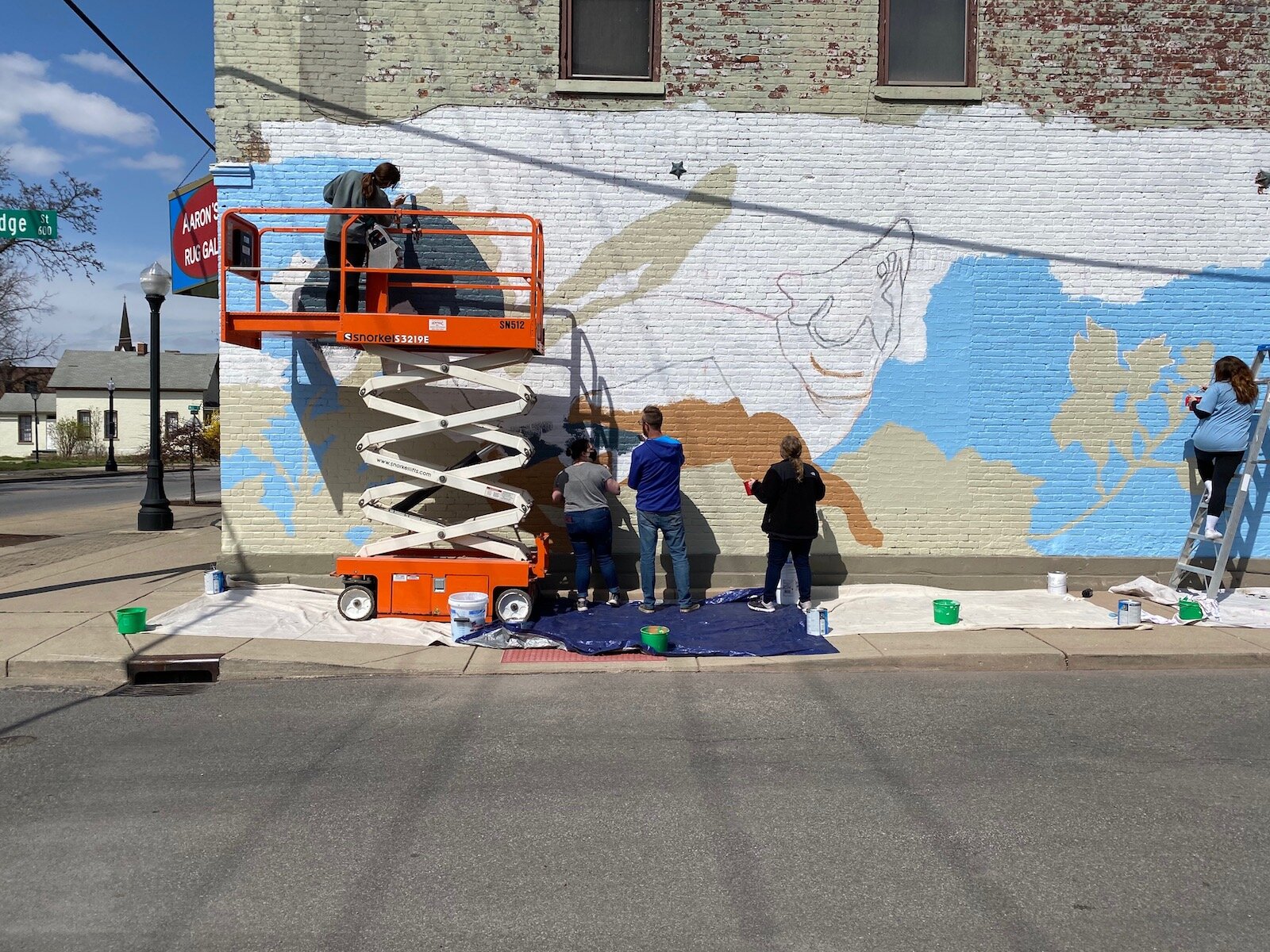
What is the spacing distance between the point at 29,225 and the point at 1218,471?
1186cm

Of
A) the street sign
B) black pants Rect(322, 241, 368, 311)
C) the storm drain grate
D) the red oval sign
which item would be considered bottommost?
the storm drain grate

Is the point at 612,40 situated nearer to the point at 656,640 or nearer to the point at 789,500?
the point at 789,500

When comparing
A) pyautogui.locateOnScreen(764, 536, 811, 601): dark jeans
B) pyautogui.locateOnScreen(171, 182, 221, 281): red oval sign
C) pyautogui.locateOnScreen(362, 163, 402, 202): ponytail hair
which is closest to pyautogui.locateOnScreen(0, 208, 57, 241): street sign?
pyautogui.locateOnScreen(362, 163, 402, 202): ponytail hair

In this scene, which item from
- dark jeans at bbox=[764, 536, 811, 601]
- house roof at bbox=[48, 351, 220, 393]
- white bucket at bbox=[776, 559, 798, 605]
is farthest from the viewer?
house roof at bbox=[48, 351, 220, 393]

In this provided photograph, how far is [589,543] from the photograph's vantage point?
354 inches

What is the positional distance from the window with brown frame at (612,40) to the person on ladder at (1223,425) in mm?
6411

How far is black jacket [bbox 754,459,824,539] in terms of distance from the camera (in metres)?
8.68

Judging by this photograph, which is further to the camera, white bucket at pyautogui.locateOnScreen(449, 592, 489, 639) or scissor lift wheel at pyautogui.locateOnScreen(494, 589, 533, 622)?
scissor lift wheel at pyautogui.locateOnScreen(494, 589, 533, 622)

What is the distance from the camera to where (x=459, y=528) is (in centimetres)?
869

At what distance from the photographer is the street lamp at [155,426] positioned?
46.8ft

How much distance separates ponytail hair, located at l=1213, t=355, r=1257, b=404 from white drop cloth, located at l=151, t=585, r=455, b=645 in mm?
7782

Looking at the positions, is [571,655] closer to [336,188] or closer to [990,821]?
[990,821]

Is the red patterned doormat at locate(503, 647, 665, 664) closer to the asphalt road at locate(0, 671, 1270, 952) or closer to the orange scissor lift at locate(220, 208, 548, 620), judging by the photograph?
the orange scissor lift at locate(220, 208, 548, 620)

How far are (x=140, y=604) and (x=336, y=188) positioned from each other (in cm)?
432
